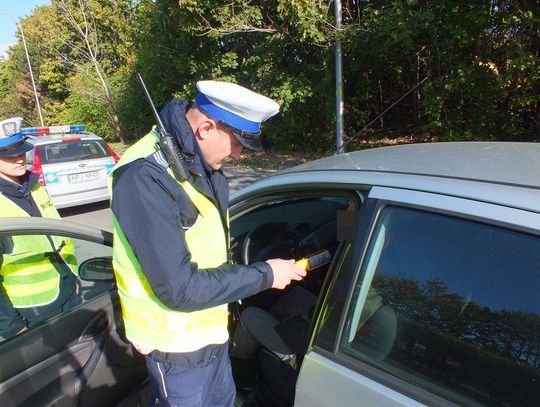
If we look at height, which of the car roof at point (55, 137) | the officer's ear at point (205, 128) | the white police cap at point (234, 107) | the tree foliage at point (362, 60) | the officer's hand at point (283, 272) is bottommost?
the officer's hand at point (283, 272)

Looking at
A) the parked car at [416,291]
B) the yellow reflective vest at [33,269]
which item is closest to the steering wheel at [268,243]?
the parked car at [416,291]

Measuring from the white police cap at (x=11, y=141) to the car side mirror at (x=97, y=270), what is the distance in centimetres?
92

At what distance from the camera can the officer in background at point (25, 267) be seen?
204 centimetres

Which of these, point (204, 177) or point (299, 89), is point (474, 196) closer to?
point (204, 177)

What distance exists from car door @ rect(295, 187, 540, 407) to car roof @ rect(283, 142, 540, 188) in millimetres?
134

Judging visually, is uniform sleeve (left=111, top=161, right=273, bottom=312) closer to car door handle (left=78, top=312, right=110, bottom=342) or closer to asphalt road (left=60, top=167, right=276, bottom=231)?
car door handle (left=78, top=312, right=110, bottom=342)

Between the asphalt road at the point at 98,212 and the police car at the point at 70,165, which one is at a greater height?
the police car at the point at 70,165

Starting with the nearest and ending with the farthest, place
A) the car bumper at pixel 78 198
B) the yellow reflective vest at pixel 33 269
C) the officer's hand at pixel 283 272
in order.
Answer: the officer's hand at pixel 283 272 → the yellow reflective vest at pixel 33 269 → the car bumper at pixel 78 198

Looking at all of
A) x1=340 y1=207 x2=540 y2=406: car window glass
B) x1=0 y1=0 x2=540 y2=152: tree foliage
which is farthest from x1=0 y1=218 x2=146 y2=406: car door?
x1=0 y1=0 x2=540 y2=152: tree foliage

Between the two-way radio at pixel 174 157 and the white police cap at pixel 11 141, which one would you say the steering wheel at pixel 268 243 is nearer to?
the two-way radio at pixel 174 157

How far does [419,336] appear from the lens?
4.17ft

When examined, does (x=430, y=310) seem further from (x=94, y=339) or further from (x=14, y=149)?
(x=14, y=149)

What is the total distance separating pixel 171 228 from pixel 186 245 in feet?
0.29

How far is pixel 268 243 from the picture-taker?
8.20ft
